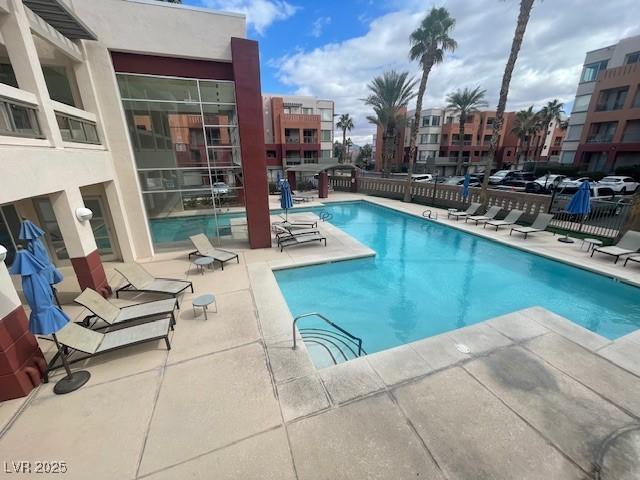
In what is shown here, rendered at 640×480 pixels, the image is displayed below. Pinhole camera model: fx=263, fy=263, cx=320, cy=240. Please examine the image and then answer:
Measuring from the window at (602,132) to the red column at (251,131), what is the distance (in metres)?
38.1

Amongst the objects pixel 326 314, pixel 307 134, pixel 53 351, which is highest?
pixel 307 134

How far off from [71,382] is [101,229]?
24.8 ft

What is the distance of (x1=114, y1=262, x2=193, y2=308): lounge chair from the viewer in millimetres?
7406

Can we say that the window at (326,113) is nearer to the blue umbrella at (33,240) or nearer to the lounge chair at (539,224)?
the lounge chair at (539,224)

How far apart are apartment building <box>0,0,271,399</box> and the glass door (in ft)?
0.13

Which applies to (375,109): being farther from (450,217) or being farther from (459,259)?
(459,259)

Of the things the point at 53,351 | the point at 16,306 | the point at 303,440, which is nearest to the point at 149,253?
the point at 53,351

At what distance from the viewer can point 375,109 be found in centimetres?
2855

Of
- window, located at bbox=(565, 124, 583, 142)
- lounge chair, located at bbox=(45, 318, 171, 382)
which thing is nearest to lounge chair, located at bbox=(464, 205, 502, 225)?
lounge chair, located at bbox=(45, 318, 171, 382)

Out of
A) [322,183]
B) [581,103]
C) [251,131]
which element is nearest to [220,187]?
[251,131]

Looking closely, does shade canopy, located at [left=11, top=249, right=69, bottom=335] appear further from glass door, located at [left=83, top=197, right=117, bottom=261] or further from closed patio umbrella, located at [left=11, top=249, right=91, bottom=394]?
glass door, located at [left=83, top=197, right=117, bottom=261]

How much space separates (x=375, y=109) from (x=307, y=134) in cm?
1291

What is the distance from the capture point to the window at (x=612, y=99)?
87.9 feet

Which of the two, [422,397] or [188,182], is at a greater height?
[188,182]
